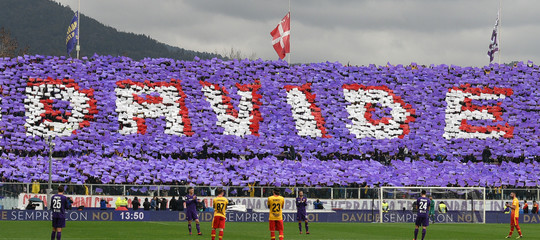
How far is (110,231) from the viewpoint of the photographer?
39719 mm

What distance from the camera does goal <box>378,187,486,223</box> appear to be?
5488cm

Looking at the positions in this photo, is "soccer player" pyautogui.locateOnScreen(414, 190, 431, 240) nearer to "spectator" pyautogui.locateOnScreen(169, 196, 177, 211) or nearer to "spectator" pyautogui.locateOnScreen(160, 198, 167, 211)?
"spectator" pyautogui.locateOnScreen(169, 196, 177, 211)

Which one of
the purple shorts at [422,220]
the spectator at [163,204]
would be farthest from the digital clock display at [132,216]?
the purple shorts at [422,220]

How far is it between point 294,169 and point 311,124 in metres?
7.61

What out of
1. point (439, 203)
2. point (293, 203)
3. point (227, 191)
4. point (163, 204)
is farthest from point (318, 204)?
point (163, 204)

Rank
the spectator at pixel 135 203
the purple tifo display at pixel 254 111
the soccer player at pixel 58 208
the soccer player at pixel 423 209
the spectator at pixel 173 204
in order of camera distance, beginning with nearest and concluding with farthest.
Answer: the soccer player at pixel 58 208
the soccer player at pixel 423 209
the spectator at pixel 173 204
the spectator at pixel 135 203
the purple tifo display at pixel 254 111

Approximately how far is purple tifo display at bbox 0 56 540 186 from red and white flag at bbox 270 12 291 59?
1349 mm

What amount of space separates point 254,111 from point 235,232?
31.5 metres

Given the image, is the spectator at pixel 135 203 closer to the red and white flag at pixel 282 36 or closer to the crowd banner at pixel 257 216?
the crowd banner at pixel 257 216

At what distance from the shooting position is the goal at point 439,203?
180ft

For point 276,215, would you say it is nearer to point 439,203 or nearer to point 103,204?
point 103,204

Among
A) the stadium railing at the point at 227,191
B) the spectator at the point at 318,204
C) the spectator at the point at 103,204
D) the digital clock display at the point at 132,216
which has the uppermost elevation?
the stadium railing at the point at 227,191

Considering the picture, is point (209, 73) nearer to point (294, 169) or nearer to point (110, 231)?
point (294, 169)

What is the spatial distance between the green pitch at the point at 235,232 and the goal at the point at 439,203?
→ 677 centimetres
